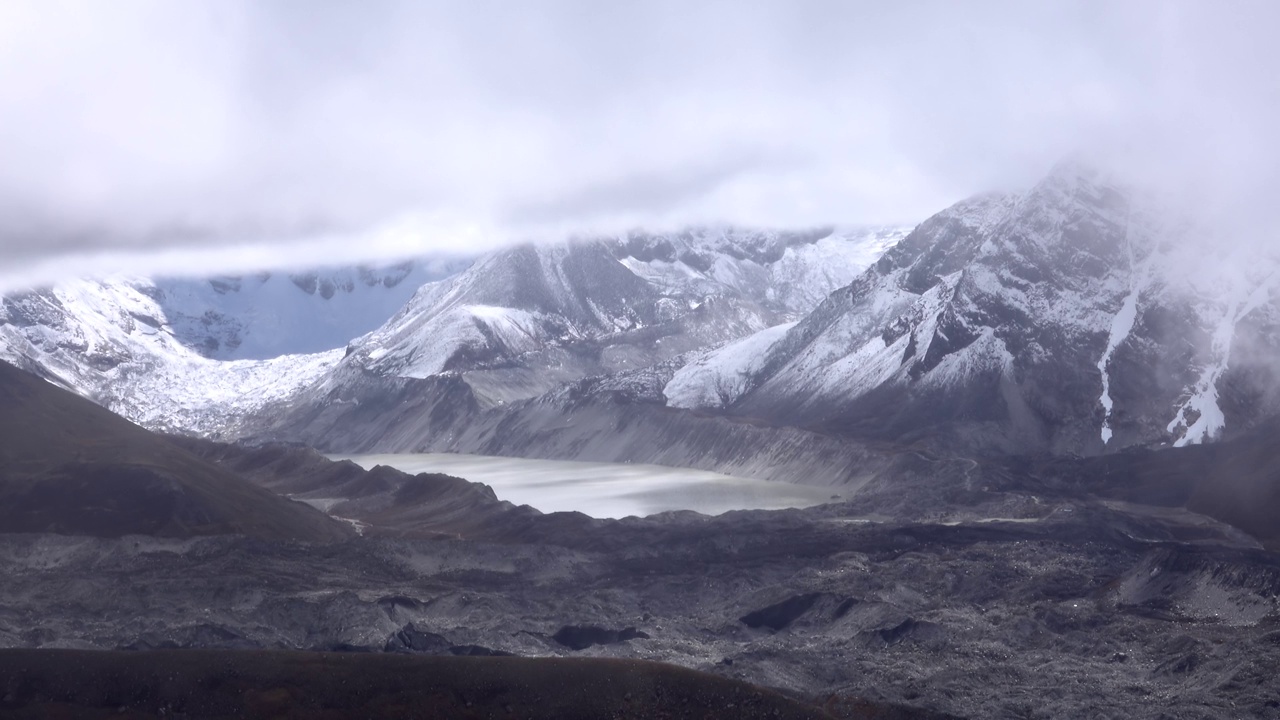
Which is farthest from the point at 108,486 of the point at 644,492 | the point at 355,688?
the point at 644,492

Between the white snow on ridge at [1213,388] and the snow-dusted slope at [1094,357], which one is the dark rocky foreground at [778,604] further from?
the snow-dusted slope at [1094,357]

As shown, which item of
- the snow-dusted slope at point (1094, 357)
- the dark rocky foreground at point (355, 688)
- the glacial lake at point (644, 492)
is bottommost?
the dark rocky foreground at point (355, 688)

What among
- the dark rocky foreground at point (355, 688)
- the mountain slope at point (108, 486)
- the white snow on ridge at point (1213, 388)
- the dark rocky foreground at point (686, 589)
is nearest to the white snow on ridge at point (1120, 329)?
the white snow on ridge at point (1213, 388)

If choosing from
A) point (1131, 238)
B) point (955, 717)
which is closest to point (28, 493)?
point (955, 717)

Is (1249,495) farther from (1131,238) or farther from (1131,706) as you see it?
(1131,238)

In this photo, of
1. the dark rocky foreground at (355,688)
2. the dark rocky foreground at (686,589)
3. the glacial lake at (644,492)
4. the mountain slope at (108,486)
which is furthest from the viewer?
the glacial lake at (644,492)

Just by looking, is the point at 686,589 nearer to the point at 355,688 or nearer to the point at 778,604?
the point at 778,604

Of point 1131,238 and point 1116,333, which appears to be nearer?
point 1116,333
